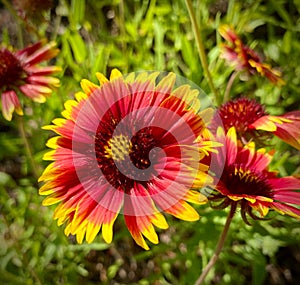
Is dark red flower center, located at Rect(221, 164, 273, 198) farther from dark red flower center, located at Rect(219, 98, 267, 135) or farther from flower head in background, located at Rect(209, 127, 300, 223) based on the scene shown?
dark red flower center, located at Rect(219, 98, 267, 135)

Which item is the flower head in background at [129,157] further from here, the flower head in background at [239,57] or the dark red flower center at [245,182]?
the flower head in background at [239,57]

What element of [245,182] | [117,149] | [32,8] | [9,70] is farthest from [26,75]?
[245,182]

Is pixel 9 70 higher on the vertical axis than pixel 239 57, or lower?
higher

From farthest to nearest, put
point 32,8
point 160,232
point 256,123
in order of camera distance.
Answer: point 160,232
point 32,8
point 256,123

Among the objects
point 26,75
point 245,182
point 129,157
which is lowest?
point 245,182

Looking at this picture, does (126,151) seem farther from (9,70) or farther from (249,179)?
(9,70)

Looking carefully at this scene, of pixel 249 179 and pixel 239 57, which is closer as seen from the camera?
pixel 249 179

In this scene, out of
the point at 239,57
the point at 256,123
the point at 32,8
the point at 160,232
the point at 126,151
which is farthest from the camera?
the point at 160,232

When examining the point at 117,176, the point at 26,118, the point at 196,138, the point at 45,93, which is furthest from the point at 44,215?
the point at 196,138
